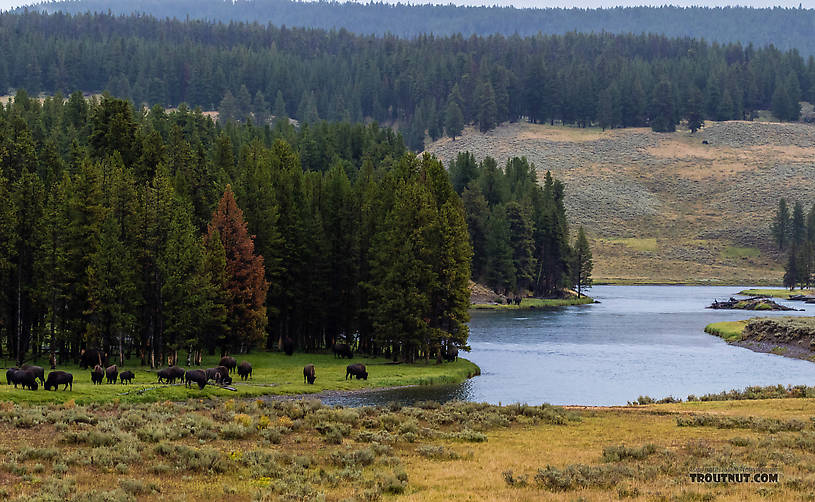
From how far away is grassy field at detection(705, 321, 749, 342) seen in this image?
3619 inches

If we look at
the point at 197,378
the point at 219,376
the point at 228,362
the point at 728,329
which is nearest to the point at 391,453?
the point at 197,378

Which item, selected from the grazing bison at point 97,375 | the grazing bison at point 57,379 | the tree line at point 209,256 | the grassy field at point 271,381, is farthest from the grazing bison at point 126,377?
the tree line at point 209,256

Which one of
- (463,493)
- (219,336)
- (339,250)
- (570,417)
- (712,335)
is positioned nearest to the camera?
(463,493)

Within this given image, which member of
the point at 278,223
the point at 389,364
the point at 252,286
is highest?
the point at 278,223

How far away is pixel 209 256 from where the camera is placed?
211 feet

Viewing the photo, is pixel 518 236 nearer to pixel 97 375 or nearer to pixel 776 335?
pixel 776 335

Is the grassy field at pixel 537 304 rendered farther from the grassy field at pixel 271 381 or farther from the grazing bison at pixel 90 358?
the grazing bison at pixel 90 358

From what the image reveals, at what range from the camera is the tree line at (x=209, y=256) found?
6022 cm

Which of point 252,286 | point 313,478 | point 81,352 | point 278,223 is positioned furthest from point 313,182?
point 313,478

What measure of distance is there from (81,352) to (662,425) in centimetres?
4132

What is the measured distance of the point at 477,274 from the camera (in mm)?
150250

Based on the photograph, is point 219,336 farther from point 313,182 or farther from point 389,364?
point 313,182

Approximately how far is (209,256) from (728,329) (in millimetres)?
62057

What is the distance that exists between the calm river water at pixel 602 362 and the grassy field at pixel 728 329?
1.28 m
